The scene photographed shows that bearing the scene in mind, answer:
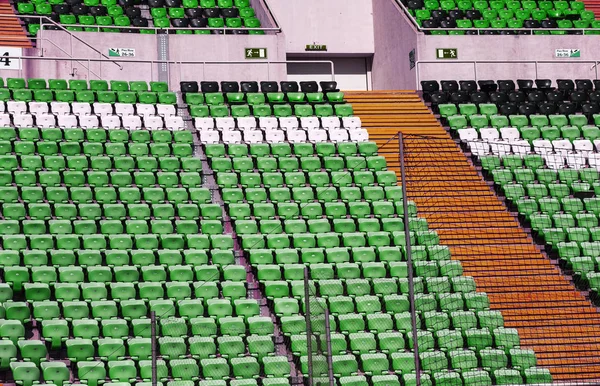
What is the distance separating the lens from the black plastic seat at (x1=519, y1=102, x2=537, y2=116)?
72.9 feet

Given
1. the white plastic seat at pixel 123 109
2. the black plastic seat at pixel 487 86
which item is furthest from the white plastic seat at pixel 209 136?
the black plastic seat at pixel 487 86

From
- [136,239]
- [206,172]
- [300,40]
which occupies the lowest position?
[136,239]

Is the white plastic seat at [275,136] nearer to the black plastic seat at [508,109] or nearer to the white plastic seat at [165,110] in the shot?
the white plastic seat at [165,110]

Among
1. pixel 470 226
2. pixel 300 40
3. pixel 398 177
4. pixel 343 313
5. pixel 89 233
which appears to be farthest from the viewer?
pixel 300 40

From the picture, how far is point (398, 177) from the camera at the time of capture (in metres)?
19.7

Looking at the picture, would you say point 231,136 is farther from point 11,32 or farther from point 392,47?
point 392,47

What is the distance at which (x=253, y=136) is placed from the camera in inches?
789

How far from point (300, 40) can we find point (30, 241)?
1241 centimetres

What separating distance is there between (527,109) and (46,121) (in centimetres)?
1006

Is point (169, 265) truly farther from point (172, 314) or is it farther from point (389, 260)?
point (389, 260)

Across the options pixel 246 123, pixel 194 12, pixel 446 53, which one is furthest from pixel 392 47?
pixel 246 123

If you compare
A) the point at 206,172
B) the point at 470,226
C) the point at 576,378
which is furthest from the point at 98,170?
the point at 576,378

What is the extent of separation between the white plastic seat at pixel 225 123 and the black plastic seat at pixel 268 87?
1773 millimetres

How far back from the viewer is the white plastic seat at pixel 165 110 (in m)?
20.5
